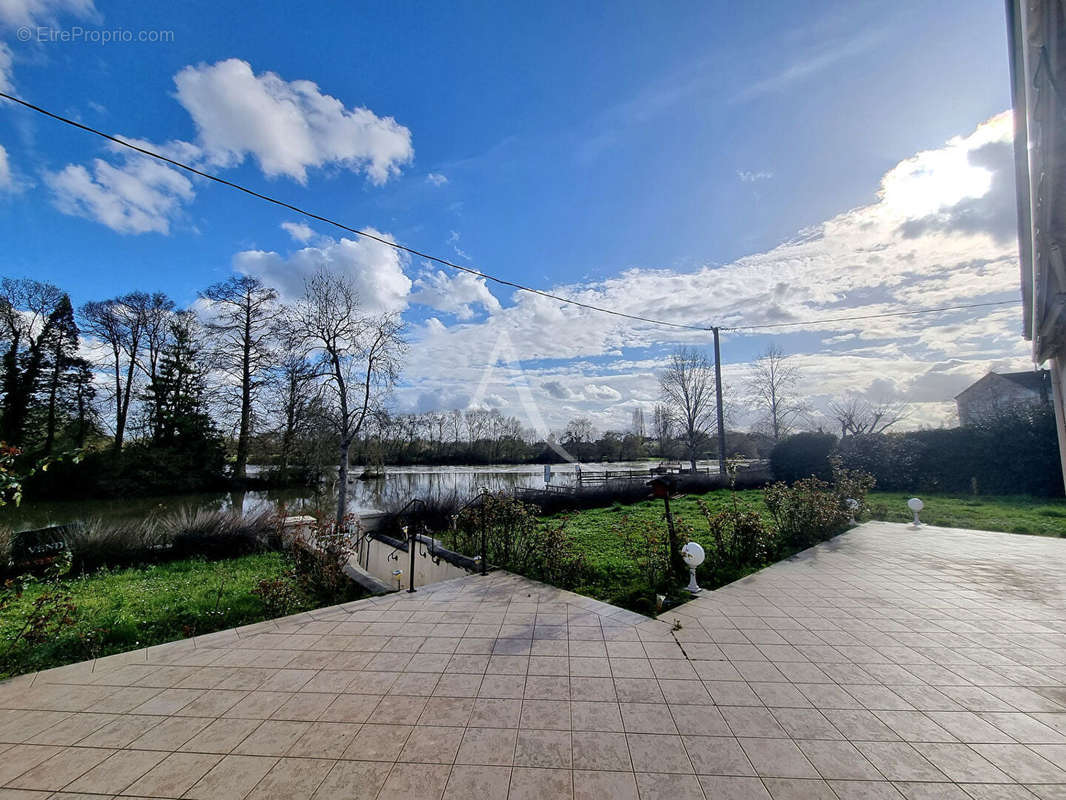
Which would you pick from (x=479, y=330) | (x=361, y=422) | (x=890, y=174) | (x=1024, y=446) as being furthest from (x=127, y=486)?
(x=1024, y=446)

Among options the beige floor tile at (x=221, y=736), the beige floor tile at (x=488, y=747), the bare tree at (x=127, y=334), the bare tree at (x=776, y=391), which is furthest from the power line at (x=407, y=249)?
the bare tree at (x=127, y=334)

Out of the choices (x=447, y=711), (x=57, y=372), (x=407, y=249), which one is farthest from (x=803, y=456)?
(x=57, y=372)

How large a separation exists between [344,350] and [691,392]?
1487cm

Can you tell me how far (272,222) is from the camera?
4.45 metres

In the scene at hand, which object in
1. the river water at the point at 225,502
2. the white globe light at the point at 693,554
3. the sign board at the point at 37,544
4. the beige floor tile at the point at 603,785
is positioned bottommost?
the river water at the point at 225,502

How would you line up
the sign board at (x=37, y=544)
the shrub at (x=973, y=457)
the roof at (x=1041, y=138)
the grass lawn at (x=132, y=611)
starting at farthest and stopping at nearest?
the shrub at (x=973, y=457) → the sign board at (x=37, y=544) → the grass lawn at (x=132, y=611) → the roof at (x=1041, y=138)

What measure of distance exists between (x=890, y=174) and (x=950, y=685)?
20.7ft

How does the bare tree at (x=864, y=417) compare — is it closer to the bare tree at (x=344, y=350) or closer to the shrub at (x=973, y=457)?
the shrub at (x=973, y=457)

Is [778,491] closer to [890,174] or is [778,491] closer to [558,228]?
[890,174]

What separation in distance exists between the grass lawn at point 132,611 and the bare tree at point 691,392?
16660 mm

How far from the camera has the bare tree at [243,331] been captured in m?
13.5

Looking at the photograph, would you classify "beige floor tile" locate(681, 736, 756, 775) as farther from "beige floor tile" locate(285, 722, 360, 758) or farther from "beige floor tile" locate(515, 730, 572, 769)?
"beige floor tile" locate(285, 722, 360, 758)

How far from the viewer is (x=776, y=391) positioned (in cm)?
1920

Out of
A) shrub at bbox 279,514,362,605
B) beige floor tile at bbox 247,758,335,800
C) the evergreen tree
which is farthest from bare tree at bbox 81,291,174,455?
beige floor tile at bbox 247,758,335,800
